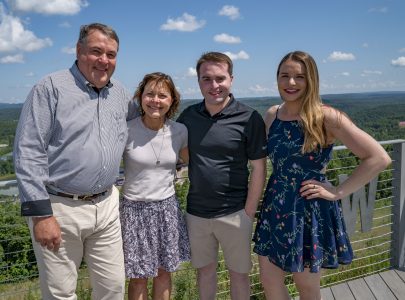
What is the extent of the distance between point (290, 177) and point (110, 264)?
121 centimetres

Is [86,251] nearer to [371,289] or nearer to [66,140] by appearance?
[66,140]

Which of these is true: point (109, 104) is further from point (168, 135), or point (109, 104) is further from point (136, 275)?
point (136, 275)

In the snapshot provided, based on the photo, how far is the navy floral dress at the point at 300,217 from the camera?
2303 mm

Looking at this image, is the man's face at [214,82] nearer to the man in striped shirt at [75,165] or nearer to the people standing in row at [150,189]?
the people standing in row at [150,189]

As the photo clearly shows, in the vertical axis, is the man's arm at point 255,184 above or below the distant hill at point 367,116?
above

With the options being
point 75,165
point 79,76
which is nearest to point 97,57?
point 79,76

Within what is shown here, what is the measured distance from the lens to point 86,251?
2.33 metres

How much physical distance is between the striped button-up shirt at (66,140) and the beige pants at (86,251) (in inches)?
4.6

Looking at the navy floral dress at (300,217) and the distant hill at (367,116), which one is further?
the distant hill at (367,116)

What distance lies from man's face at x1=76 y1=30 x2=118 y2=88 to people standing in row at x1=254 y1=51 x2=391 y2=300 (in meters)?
1.01

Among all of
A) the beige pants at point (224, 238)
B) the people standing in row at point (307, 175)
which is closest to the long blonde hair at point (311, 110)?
the people standing in row at point (307, 175)

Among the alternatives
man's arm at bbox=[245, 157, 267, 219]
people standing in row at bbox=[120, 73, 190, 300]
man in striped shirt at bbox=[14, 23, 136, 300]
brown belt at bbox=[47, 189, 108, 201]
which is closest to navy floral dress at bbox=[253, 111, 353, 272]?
man's arm at bbox=[245, 157, 267, 219]

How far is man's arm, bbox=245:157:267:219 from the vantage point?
250 cm

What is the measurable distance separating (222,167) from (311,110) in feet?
2.19
